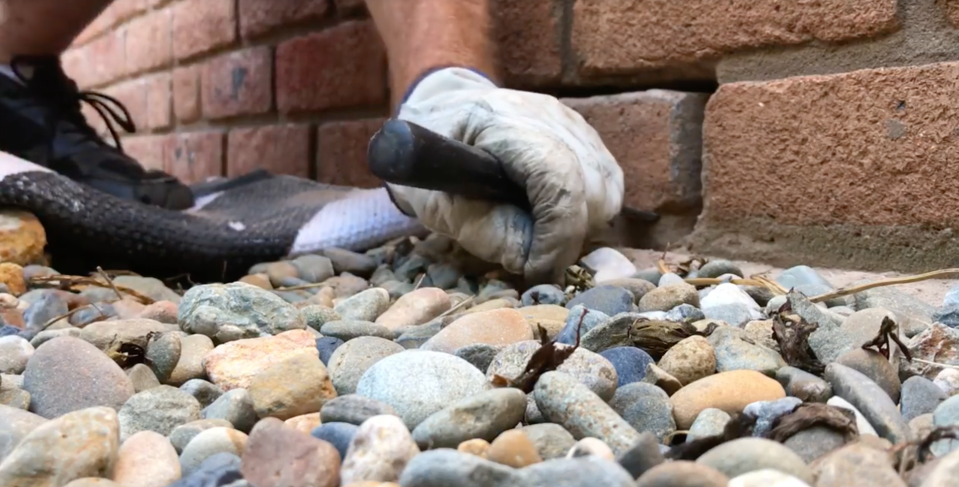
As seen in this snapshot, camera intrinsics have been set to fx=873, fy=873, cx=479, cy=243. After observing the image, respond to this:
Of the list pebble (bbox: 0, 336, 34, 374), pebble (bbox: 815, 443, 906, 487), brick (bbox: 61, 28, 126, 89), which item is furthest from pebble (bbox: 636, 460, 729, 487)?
brick (bbox: 61, 28, 126, 89)

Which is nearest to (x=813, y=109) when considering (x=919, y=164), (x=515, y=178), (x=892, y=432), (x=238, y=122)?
(x=919, y=164)

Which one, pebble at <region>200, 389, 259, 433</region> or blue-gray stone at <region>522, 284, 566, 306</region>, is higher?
pebble at <region>200, 389, 259, 433</region>

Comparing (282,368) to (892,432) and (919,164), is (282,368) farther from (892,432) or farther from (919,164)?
(919,164)

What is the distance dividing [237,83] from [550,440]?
1722 millimetres

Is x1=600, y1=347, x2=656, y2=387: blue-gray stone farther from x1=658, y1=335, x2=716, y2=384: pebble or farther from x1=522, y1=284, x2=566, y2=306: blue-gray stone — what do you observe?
x1=522, y1=284, x2=566, y2=306: blue-gray stone

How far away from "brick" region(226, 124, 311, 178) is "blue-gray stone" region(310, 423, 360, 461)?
1.33 meters

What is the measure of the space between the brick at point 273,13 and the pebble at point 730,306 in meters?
1.11

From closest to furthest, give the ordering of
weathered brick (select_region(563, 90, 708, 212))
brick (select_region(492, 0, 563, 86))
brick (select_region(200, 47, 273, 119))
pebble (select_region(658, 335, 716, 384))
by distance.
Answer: pebble (select_region(658, 335, 716, 384))
weathered brick (select_region(563, 90, 708, 212))
brick (select_region(492, 0, 563, 86))
brick (select_region(200, 47, 273, 119))

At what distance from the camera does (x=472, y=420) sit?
0.44 metres

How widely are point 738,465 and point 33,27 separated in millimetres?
1486

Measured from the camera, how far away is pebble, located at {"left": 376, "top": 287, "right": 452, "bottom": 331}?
30.9 inches

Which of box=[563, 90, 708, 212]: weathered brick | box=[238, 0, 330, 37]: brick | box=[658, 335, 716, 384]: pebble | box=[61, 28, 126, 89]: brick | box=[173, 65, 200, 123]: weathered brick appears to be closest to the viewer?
box=[658, 335, 716, 384]: pebble

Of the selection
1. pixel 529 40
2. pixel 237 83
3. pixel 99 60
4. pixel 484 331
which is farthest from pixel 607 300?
pixel 99 60

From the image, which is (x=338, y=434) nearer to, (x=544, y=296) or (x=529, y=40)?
(x=544, y=296)
